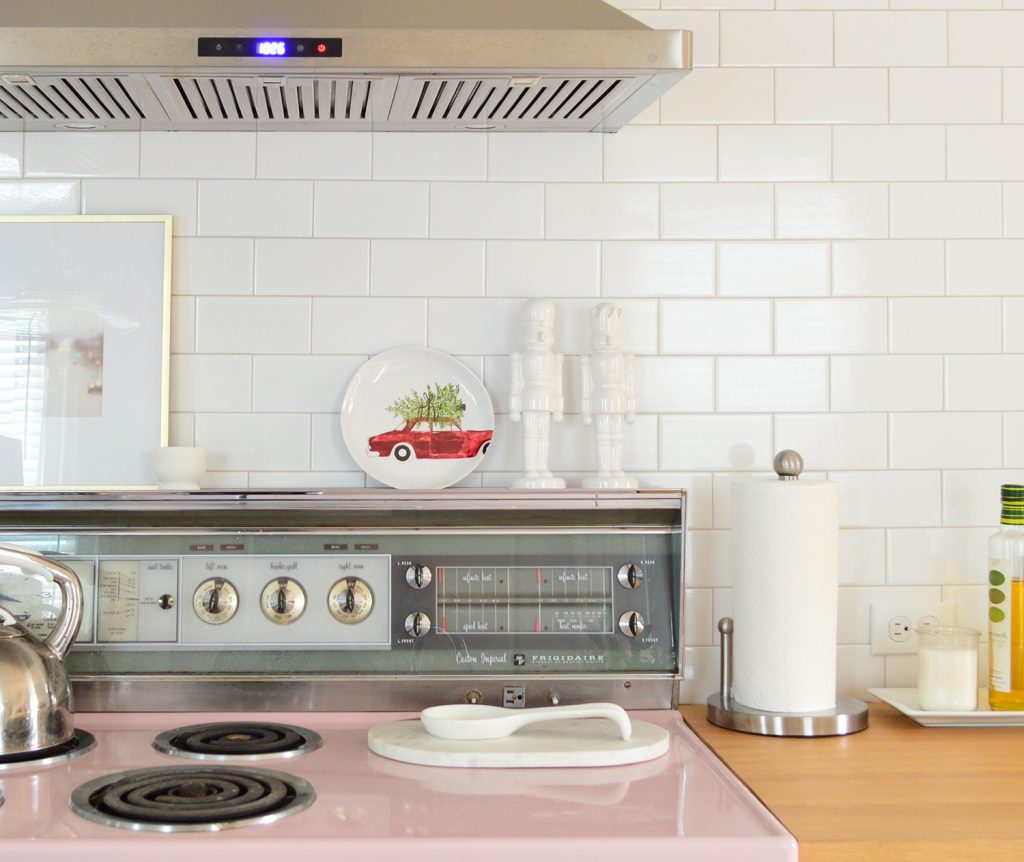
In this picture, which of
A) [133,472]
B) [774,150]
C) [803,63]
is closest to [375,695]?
[133,472]

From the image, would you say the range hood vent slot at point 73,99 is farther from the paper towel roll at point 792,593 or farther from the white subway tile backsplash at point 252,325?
the paper towel roll at point 792,593

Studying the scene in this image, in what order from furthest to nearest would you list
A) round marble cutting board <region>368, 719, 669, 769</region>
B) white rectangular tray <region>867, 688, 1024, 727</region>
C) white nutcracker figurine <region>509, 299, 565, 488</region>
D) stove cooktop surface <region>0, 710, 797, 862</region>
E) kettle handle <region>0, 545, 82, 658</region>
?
1. white nutcracker figurine <region>509, 299, 565, 488</region>
2. white rectangular tray <region>867, 688, 1024, 727</region>
3. kettle handle <region>0, 545, 82, 658</region>
4. round marble cutting board <region>368, 719, 669, 769</region>
5. stove cooktop surface <region>0, 710, 797, 862</region>

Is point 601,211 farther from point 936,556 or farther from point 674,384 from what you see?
point 936,556

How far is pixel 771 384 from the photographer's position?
1.88 meters

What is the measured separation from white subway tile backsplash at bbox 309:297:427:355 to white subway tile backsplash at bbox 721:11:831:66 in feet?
2.26

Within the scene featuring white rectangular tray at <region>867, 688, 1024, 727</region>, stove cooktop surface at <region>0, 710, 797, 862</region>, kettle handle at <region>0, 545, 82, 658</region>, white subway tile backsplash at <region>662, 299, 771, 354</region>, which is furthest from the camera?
white subway tile backsplash at <region>662, 299, 771, 354</region>

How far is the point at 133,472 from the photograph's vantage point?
180cm

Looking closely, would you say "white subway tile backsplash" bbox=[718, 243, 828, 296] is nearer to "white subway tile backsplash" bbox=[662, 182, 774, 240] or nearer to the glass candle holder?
"white subway tile backsplash" bbox=[662, 182, 774, 240]

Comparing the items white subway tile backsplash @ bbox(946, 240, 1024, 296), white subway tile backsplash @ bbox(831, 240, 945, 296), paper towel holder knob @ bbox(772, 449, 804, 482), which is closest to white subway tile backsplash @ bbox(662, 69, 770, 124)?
white subway tile backsplash @ bbox(831, 240, 945, 296)

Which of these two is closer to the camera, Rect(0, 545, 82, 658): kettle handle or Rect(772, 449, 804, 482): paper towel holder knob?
Rect(0, 545, 82, 658): kettle handle

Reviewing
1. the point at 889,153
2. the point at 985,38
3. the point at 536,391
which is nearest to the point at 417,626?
the point at 536,391

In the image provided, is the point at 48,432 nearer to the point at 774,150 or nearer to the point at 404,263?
the point at 404,263

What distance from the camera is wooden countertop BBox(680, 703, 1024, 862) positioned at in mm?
1114

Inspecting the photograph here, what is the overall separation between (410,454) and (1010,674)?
96cm
